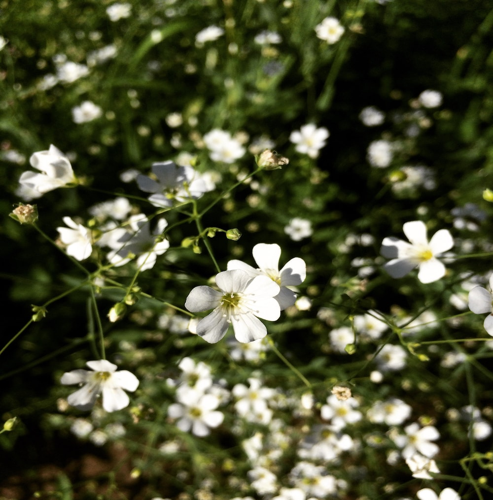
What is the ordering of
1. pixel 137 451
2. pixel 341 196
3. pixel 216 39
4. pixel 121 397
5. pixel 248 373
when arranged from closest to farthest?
pixel 121 397 < pixel 248 373 < pixel 137 451 < pixel 341 196 < pixel 216 39

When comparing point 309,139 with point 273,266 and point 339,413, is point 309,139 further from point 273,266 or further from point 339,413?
point 339,413

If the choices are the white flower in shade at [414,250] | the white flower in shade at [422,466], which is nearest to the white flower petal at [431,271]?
the white flower in shade at [414,250]

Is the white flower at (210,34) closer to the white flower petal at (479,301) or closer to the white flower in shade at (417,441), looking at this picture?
the white flower petal at (479,301)

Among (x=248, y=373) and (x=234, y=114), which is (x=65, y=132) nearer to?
(x=234, y=114)

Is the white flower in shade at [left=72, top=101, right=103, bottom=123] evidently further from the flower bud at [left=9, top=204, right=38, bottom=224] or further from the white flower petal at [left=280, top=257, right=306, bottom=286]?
the white flower petal at [left=280, top=257, right=306, bottom=286]

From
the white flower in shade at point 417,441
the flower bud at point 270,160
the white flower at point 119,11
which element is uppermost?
the white flower at point 119,11

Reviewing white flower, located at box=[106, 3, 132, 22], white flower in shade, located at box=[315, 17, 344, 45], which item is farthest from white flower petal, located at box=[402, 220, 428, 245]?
white flower, located at box=[106, 3, 132, 22]

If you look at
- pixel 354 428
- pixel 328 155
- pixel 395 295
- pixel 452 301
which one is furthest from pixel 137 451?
pixel 328 155
